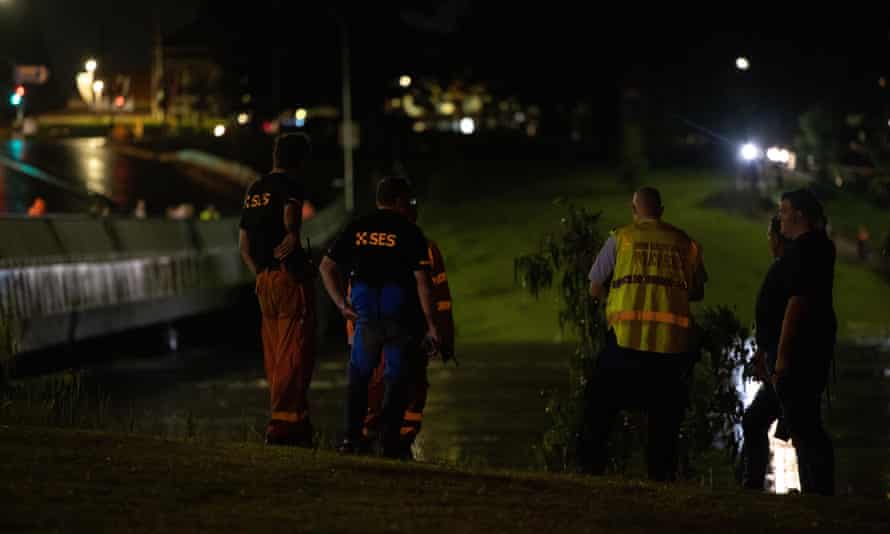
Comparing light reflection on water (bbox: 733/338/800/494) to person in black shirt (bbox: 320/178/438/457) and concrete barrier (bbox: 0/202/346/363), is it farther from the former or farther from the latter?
concrete barrier (bbox: 0/202/346/363)

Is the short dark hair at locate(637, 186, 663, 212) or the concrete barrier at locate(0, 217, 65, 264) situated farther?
the concrete barrier at locate(0, 217, 65, 264)

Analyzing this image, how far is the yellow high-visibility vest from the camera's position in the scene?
1015 centimetres

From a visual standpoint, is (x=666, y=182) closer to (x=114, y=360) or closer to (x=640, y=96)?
(x=640, y=96)

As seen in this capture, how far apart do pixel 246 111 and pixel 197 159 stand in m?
10.6

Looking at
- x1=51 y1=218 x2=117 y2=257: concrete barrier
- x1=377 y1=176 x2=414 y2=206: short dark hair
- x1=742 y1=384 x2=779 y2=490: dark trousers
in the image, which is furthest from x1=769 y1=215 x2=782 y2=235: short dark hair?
x1=51 y1=218 x2=117 y2=257: concrete barrier

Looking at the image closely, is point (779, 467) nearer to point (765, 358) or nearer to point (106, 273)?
point (765, 358)

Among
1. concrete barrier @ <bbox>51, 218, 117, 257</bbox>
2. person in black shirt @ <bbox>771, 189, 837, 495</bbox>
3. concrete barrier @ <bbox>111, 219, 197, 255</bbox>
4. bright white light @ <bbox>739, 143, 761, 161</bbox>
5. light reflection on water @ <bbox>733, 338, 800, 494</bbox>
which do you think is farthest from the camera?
bright white light @ <bbox>739, 143, 761, 161</bbox>

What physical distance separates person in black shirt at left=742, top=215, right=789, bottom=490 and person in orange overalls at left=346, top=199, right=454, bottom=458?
1.77m

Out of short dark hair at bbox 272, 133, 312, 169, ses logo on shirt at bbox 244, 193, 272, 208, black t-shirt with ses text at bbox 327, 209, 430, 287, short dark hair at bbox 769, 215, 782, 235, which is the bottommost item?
black t-shirt with ses text at bbox 327, 209, 430, 287

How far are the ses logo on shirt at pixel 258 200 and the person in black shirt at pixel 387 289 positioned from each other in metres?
0.47

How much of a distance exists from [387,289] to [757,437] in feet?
7.46

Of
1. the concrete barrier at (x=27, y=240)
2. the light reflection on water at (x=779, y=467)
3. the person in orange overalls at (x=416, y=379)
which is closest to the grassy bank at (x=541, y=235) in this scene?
the light reflection on water at (x=779, y=467)

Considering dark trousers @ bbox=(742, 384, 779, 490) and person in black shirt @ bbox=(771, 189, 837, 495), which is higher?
person in black shirt @ bbox=(771, 189, 837, 495)

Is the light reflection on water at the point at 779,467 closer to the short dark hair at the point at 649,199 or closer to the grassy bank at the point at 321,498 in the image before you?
the short dark hair at the point at 649,199
